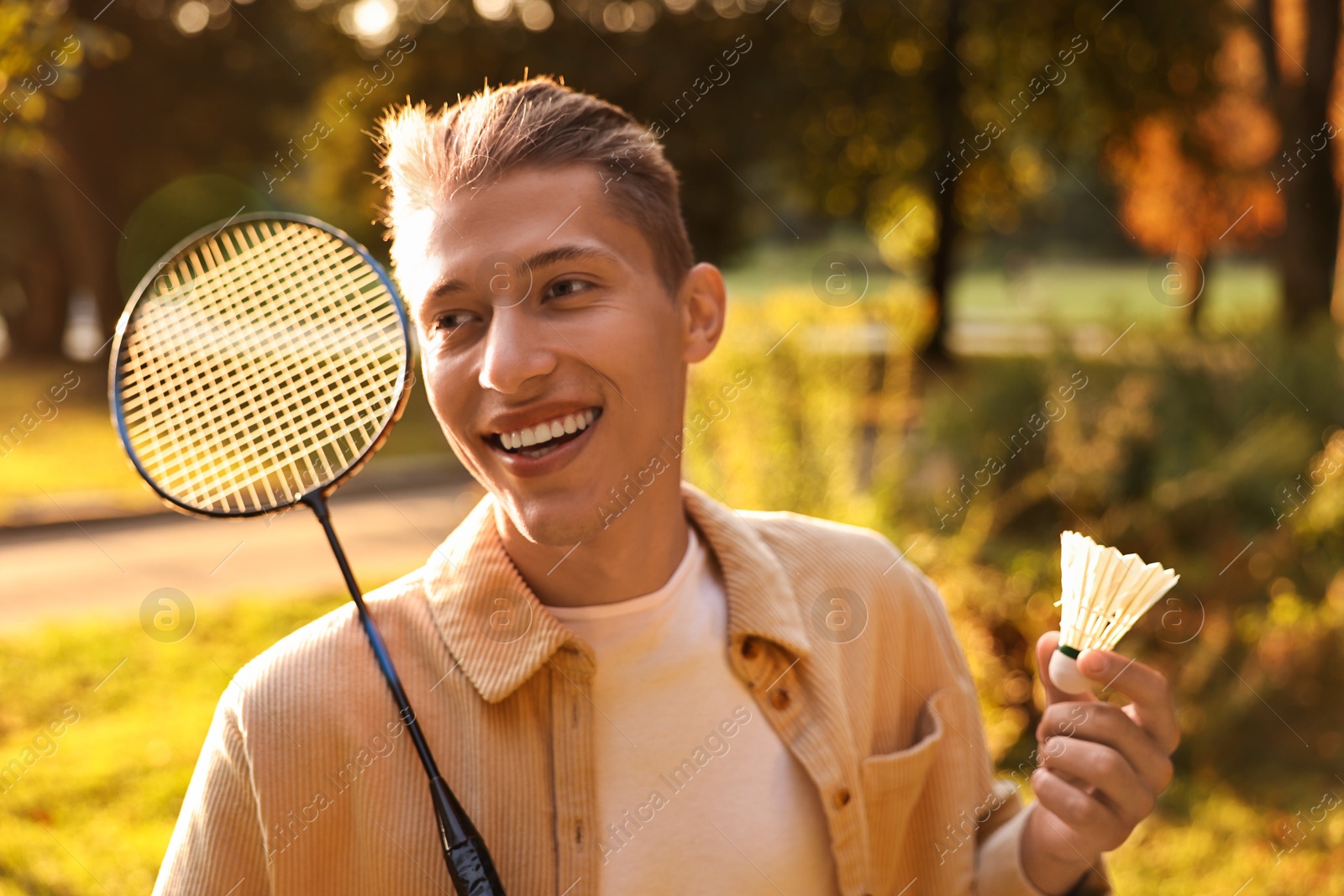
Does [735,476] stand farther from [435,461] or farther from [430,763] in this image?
[435,461]

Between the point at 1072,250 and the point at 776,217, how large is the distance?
32.5 metres

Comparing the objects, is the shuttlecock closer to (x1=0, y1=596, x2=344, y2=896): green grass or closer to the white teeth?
the white teeth

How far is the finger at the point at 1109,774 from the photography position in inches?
62.3

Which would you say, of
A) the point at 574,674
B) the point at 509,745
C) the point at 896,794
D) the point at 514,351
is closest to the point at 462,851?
the point at 509,745

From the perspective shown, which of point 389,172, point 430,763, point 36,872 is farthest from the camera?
point 36,872

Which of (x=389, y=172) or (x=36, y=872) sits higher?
(x=389, y=172)

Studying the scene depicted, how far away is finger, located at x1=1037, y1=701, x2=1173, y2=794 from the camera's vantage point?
1.58m

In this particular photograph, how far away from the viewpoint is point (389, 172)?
6.39 feet

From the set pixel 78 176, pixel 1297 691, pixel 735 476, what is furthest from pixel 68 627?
pixel 78 176

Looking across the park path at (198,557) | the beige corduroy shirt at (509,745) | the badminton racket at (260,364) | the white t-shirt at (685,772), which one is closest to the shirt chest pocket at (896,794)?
the beige corduroy shirt at (509,745)

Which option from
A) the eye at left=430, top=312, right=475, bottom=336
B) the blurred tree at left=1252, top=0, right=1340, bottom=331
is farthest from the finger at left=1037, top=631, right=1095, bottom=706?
the blurred tree at left=1252, top=0, right=1340, bottom=331

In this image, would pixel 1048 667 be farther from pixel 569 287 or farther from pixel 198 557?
pixel 198 557

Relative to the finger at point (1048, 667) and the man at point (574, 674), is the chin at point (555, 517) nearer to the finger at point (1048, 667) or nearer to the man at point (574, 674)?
the man at point (574, 674)

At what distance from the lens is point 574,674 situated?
5.71 feet
